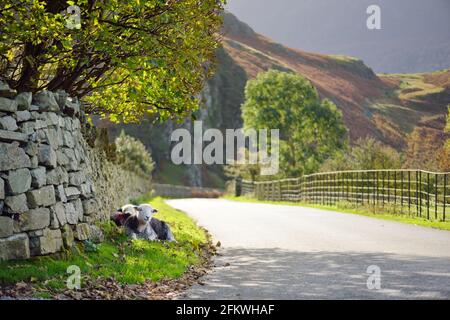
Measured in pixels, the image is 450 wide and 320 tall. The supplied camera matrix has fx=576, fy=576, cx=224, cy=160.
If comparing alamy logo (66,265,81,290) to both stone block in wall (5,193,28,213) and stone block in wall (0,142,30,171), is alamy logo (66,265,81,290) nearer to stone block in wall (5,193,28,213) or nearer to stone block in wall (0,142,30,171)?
stone block in wall (5,193,28,213)

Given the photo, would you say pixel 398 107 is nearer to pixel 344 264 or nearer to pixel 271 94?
pixel 271 94

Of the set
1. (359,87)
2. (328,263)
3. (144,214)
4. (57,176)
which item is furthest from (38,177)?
(359,87)

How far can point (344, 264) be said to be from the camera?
10625 millimetres

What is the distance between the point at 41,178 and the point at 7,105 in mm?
1295

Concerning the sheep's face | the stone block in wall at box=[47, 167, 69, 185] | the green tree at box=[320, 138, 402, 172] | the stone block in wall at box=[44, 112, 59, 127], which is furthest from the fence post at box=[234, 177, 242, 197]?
the stone block in wall at box=[44, 112, 59, 127]

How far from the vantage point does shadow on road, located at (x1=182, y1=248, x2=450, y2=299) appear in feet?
26.0

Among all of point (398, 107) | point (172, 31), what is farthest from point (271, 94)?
point (398, 107)

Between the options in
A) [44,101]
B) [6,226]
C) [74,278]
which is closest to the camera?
[74,278]

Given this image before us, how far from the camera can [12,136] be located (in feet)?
29.3

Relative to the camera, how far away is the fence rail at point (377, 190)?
21.2 m

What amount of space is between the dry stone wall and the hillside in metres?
67.4

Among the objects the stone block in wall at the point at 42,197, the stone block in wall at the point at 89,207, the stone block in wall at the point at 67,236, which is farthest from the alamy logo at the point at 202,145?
the stone block in wall at the point at 42,197

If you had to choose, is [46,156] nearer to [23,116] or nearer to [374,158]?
[23,116]
